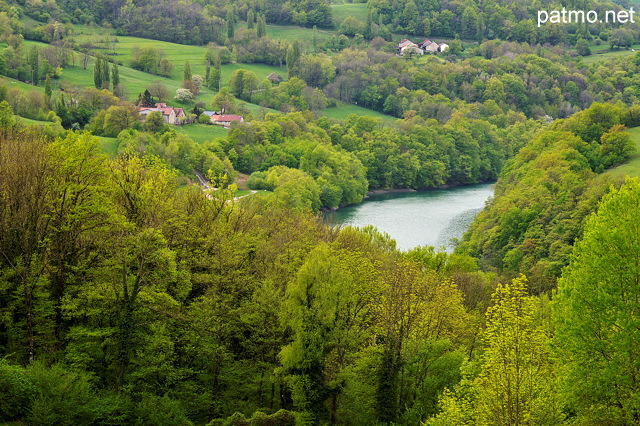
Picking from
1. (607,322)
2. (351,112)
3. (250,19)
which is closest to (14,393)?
(607,322)

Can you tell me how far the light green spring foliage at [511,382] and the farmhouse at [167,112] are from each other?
313 feet

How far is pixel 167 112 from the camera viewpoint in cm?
11419

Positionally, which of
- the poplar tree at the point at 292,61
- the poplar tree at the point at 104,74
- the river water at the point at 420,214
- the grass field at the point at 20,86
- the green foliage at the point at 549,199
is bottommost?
the river water at the point at 420,214

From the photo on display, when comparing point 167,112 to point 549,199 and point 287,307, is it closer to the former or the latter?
point 549,199

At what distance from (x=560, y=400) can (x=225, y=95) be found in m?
118

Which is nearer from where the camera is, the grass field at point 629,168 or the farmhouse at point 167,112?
the grass field at point 629,168

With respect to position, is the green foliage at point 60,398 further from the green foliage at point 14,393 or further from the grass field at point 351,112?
the grass field at point 351,112

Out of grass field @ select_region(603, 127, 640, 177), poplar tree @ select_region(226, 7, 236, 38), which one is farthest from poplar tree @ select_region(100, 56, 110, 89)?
grass field @ select_region(603, 127, 640, 177)

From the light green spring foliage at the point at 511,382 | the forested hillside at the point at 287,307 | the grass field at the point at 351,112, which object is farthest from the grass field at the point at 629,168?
the grass field at the point at 351,112

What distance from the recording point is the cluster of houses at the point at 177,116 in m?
112

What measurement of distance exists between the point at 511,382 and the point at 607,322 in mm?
3195

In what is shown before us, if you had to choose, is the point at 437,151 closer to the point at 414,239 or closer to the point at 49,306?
the point at 414,239

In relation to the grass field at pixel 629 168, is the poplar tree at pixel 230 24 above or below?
above

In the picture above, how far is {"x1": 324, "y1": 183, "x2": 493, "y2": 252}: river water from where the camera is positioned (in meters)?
84.6
